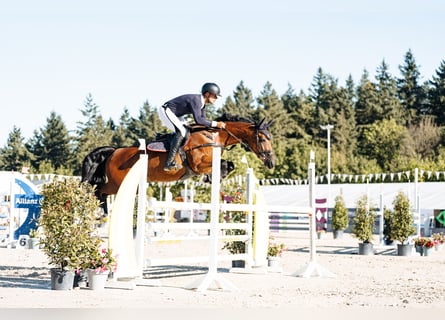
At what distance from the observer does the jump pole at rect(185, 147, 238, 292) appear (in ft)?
22.1

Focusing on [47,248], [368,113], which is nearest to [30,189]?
[47,248]

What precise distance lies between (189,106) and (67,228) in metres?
1.91

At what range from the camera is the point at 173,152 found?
733 cm

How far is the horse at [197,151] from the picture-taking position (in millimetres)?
7414

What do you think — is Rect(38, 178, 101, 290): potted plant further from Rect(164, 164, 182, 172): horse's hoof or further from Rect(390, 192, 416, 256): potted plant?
Rect(390, 192, 416, 256): potted plant

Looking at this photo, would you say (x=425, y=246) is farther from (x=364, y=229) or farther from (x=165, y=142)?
(x=165, y=142)

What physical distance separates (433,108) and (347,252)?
140 feet

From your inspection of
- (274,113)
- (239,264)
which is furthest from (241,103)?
(239,264)

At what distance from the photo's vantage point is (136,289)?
6.73 m

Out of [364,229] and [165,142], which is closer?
[165,142]

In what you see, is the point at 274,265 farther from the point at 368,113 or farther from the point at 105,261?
the point at 368,113

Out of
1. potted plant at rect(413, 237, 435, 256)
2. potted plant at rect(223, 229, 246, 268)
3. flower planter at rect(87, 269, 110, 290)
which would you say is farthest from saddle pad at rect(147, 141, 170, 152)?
potted plant at rect(413, 237, 435, 256)

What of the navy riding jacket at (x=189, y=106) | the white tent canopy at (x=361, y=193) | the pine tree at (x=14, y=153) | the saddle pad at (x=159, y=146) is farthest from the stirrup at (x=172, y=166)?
the pine tree at (x=14, y=153)

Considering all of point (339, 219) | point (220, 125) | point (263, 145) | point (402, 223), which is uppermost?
point (220, 125)
